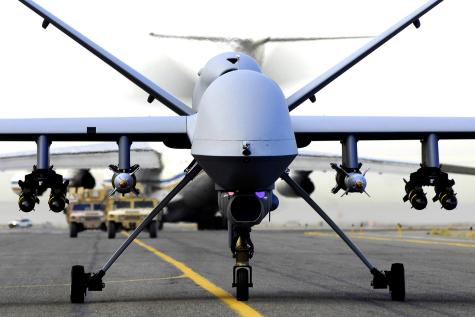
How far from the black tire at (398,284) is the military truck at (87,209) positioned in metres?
38.3

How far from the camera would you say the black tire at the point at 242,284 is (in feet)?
41.1

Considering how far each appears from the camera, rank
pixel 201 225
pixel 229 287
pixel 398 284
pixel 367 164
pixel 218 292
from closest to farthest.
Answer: pixel 398 284
pixel 218 292
pixel 229 287
pixel 367 164
pixel 201 225

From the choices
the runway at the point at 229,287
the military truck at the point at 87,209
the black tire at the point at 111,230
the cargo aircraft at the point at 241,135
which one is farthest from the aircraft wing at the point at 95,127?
the military truck at the point at 87,209

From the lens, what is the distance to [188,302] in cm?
1270

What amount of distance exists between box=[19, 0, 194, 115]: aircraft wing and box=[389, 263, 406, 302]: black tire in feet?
12.8

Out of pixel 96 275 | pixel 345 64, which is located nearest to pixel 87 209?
pixel 96 275

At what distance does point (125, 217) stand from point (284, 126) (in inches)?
1445

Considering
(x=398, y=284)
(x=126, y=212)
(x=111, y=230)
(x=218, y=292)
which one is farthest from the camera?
(x=126, y=212)

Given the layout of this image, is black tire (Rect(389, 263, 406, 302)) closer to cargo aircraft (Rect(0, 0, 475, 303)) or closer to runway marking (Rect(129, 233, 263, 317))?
cargo aircraft (Rect(0, 0, 475, 303))

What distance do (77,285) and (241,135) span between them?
400cm

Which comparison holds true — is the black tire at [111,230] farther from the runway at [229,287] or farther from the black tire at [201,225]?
the runway at [229,287]

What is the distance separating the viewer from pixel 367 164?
52719 mm

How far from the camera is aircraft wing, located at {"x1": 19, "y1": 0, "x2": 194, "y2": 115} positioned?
1290 centimetres

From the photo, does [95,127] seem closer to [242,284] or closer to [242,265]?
[242,265]
